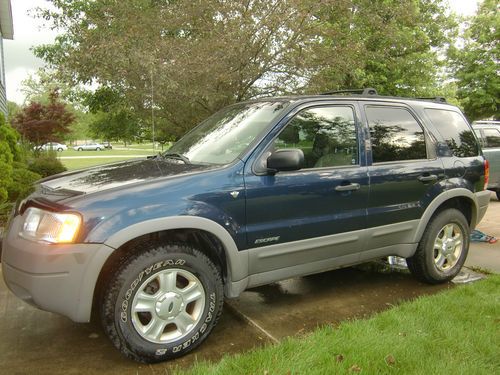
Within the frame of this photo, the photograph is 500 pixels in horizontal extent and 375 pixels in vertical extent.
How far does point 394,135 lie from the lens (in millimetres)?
4246

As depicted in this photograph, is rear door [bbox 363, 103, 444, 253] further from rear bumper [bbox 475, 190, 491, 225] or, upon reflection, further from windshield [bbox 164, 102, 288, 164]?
windshield [bbox 164, 102, 288, 164]

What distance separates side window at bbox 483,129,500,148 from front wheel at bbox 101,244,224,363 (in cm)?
923

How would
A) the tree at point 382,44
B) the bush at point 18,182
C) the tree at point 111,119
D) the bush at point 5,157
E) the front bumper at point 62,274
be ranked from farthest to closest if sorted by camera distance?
1. the tree at point 111,119
2. the tree at point 382,44
3. the bush at point 18,182
4. the bush at point 5,157
5. the front bumper at point 62,274

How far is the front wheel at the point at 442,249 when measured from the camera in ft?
14.6

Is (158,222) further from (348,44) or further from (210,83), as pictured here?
(348,44)

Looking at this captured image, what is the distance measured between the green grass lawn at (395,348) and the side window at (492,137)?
764 centimetres

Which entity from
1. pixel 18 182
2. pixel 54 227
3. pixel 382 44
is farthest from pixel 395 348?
pixel 382 44

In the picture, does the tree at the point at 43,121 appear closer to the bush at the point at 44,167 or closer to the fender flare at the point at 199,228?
the bush at the point at 44,167

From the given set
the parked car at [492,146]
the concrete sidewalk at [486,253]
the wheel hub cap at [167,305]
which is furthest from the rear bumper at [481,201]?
the parked car at [492,146]

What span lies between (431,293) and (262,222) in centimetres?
208

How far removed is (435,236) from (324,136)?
5.39 feet

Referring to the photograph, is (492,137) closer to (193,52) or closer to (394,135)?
(193,52)

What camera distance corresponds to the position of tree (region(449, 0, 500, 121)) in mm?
24178

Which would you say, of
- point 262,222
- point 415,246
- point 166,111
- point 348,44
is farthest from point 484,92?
point 262,222
